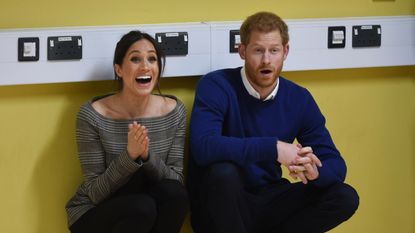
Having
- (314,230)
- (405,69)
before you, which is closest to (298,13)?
(405,69)

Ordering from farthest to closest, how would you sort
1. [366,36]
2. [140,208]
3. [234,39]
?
[366,36]
[234,39]
[140,208]

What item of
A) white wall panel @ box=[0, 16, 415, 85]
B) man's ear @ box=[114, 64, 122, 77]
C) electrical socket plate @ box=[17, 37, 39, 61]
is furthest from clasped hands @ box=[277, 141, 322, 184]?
electrical socket plate @ box=[17, 37, 39, 61]

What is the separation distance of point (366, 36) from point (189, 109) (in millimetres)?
728

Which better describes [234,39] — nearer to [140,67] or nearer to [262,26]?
[262,26]

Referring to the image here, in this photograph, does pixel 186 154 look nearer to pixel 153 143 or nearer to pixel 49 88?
pixel 153 143

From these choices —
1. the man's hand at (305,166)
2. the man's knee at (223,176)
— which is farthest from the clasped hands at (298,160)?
the man's knee at (223,176)

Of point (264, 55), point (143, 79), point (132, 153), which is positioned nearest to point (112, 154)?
point (132, 153)

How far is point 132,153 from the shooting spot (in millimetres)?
1853

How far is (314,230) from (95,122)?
2.62 feet

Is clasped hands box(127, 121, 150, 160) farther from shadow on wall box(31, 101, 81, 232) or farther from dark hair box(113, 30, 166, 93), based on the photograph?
shadow on wall box(31, 101, 81, 232)

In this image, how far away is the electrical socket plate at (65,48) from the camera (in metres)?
2.03

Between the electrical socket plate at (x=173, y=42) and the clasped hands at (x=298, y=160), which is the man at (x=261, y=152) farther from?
the electrical socket plate at (x=173, y=42)

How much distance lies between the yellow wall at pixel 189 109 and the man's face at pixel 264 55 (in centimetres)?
28

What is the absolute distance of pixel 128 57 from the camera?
197cm
